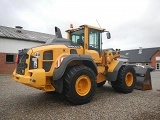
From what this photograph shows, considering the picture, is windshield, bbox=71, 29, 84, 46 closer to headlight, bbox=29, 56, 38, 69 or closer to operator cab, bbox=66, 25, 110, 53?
operator cab, bbox=66, 25, 110, 53

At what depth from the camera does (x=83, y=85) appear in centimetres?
634

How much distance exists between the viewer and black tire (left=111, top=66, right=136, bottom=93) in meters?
7.89

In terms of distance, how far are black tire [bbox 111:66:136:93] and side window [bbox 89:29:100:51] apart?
1.43 metres

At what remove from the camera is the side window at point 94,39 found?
7408 millimetres

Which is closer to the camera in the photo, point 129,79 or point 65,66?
point 65,66

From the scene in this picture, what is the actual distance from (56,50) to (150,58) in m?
51.7

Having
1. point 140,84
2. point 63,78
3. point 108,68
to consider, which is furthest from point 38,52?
point 140,84

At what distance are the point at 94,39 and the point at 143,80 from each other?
10.8 ft

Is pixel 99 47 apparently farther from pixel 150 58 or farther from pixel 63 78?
pixel 150 58

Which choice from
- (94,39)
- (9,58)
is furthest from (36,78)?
(9,58)

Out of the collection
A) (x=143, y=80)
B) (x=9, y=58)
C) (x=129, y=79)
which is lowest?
(x=143, y=80)

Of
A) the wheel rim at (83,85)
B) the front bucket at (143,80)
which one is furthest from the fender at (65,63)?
the front bucket at (143,80)

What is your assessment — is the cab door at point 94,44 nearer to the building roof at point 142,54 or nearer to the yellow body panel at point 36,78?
the yellow body panel at point 36,78

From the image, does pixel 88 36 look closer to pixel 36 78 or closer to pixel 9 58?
pixel 36 78
